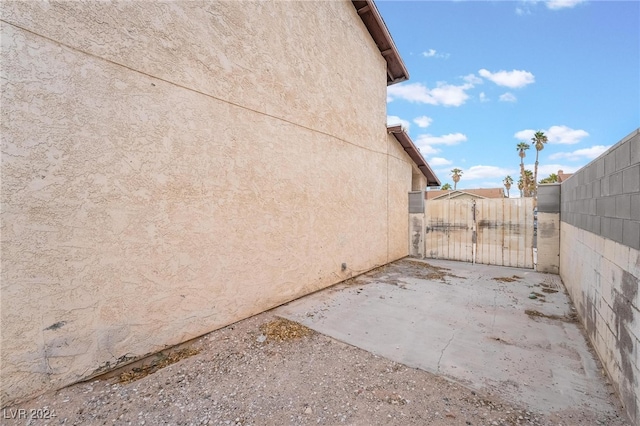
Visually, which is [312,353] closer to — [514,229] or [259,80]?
[259,80]

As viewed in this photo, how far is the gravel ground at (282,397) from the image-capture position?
2.13 metres

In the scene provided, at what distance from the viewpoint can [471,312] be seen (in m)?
4.40

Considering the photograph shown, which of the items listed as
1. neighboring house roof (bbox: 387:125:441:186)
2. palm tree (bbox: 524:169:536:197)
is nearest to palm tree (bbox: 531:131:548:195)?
palm tree (bbox: 524:169:536:197)

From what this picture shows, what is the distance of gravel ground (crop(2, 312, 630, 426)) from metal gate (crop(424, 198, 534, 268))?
658 cm

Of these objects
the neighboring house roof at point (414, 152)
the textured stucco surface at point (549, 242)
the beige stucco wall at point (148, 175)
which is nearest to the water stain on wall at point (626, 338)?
the beige stucco wall at point (148, 175)

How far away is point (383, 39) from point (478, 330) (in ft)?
26.4

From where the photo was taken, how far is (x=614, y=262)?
8.67ft

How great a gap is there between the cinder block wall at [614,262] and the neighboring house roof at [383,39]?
617cm

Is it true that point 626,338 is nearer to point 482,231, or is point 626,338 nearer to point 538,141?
point 482,231

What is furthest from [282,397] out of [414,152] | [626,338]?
[414,152]

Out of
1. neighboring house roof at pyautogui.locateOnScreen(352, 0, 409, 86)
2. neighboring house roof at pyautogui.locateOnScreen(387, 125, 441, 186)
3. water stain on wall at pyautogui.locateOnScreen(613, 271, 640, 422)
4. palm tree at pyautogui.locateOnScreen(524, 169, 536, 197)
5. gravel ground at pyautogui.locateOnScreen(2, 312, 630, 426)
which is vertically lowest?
gravel ground at pyautogui.locateOnScreen(2, 312, 630, 426)

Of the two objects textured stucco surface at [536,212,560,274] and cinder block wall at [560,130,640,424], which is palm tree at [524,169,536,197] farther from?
cinder block wall at [560,130,640,424]

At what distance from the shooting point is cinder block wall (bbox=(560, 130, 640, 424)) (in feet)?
6.94

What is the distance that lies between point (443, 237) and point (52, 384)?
9.51 meters
